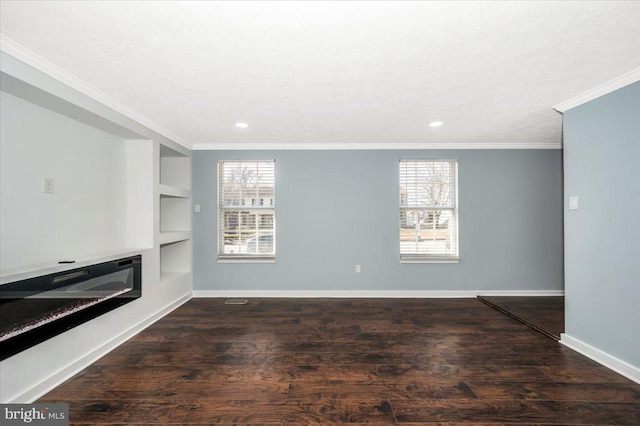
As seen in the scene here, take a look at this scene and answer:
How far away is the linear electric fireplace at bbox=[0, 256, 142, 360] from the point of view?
1.85 metres

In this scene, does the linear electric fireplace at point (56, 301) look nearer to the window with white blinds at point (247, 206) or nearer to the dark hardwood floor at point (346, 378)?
the dark hardwood floor at point (346, 378)

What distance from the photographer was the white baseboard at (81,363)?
2.00 metres

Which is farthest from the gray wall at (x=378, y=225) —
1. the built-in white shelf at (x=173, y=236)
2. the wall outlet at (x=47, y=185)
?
the wall outlet at (x=47, y=185)

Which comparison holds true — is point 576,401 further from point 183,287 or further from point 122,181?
point 122,181

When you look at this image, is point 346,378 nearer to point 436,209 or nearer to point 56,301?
point 56,301

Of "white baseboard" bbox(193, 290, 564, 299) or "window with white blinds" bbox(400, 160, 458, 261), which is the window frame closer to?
"window with white blinds" bbox(400, 160, 458, 261)

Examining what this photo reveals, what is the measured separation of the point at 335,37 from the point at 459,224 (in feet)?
12.2

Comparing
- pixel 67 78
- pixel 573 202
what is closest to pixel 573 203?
pixel 573 202

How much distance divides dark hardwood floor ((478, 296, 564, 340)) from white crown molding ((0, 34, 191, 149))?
201 inches

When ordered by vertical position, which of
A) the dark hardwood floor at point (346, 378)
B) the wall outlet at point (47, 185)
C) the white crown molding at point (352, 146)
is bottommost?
the dark hardwood floor at point (346, 378)

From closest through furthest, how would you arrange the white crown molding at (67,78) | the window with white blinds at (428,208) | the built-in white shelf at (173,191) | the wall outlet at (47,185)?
the white crown molding at (67,78)
the wall outlet at (47,185)
the built-in white shelf at (173,191)
the window with white blinds at (428,208)

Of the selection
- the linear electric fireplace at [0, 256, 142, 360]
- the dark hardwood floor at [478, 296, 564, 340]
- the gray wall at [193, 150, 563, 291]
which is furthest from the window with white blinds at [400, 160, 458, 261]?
the linear electric fireplace at [0, 256, 142, 360]

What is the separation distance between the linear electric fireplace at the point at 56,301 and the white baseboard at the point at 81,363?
33 centimetres

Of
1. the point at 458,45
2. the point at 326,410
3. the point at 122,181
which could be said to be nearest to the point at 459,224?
the point at 458,45
